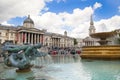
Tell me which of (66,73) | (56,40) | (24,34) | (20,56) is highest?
(24,34)

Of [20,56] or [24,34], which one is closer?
[20,56]

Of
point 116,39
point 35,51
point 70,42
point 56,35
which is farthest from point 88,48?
point 70,42

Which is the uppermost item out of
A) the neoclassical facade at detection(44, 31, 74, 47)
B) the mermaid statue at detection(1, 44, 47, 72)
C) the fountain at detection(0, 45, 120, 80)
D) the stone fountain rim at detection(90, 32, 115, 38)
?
the neoclassical facade at detection(44, 31, 74, 47)

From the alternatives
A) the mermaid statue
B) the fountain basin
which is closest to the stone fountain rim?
the fountain basin

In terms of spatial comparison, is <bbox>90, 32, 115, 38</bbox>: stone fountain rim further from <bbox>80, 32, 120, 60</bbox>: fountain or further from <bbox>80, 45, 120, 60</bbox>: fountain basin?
<bbox>80, 45, 120, 60</bbox>: fountain basin

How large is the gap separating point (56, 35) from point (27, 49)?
261 ft

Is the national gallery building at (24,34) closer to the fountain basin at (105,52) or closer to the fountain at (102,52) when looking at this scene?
the fountain at (102,52)

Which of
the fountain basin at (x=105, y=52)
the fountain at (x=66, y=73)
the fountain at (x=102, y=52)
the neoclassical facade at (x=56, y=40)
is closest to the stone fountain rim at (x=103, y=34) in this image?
the fountain at (x=102, y=52)

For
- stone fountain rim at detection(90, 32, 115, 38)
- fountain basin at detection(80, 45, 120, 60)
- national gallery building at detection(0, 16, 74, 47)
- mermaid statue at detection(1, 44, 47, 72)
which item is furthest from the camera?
national gallery building at detection(0, 16, 74, 47)

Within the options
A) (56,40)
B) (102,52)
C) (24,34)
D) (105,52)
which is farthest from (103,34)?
(56,40)

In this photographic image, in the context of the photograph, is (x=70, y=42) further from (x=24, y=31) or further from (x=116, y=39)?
(x=116, y=39)

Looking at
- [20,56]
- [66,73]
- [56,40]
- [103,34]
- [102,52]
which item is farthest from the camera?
[56,40]

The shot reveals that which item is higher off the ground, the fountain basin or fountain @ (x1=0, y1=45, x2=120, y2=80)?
the fountain basin

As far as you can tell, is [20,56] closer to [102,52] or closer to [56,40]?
[102,52]
